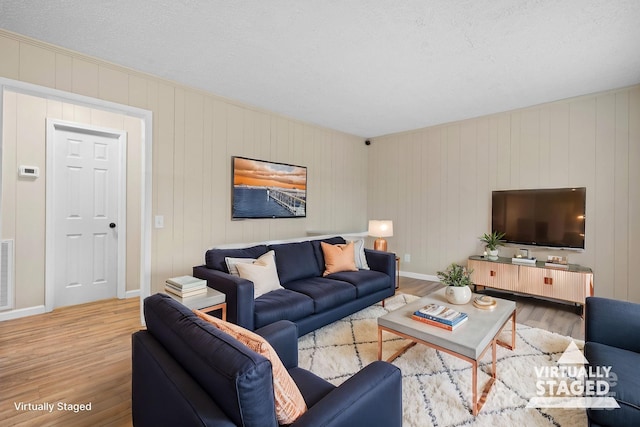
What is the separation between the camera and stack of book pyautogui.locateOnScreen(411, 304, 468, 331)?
197 centimetres

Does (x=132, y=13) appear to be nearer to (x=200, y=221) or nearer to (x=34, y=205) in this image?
(x=200, y=221)

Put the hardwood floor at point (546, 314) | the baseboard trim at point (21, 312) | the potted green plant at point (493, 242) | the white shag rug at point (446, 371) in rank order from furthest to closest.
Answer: the potted green plant at point (493, 242)
the baseboard trim at point (21, 312)
the hardwood floor at point (546, 314)
the white shag rug at point (446, 371)

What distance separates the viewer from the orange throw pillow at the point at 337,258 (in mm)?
3449

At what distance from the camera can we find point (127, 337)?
8.98ft

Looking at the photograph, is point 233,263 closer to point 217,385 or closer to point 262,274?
point 262,274

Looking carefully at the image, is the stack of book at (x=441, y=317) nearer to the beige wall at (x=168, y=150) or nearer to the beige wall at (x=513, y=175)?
the beige wall at (x=168, y=150)

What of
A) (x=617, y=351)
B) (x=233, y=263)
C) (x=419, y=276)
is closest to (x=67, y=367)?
(x=233, y=263)

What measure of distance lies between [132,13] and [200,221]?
1993 mm

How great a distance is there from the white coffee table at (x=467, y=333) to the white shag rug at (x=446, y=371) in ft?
0.27

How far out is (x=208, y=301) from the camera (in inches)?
88.1

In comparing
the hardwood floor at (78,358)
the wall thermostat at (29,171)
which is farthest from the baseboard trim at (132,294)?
the wall thermostat at (29,171)

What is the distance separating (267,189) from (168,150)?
50.7 inches

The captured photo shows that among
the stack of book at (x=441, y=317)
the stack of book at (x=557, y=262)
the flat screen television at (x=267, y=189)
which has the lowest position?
the stack of book at (x=441, y=317)

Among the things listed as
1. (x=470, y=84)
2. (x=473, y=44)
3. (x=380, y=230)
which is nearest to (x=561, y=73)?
(x=470, y=84)
